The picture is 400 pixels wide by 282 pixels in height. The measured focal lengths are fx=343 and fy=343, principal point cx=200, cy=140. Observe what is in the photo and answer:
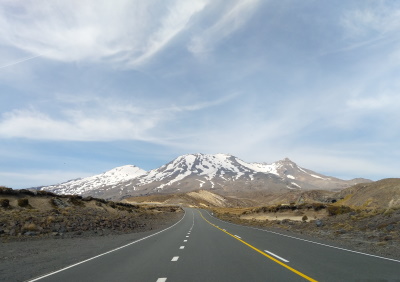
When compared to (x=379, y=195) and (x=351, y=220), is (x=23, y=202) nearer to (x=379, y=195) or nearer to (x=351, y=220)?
(x=351, y=220)

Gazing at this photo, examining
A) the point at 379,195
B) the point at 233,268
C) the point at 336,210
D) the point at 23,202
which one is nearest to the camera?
the point at 233,268

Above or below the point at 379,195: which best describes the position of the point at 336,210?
below

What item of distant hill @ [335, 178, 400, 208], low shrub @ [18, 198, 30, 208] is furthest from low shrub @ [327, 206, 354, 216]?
low shrub @ [18, 198, 30, 208]

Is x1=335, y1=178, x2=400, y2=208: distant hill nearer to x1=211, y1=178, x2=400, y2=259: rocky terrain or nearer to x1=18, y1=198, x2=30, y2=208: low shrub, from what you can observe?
x1=211, y1=178, x2=400, y2=259: rocky terrain

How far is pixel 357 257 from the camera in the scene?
45.1 feet

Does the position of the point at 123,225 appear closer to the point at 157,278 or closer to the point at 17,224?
the point at 17,224

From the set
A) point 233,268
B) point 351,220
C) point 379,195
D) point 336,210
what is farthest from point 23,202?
point 379,195

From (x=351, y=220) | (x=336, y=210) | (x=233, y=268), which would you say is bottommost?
(x=233, y=268)

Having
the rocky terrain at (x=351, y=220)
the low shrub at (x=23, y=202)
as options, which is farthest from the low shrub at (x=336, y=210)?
the low shrub at (x=23, y=202)

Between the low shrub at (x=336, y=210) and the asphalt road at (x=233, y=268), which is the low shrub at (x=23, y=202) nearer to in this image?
the asphalt road at (x=233, y=268)

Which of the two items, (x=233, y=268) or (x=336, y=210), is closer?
(x=233, y=268)

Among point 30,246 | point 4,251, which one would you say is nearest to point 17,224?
point 30,246

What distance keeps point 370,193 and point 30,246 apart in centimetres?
7744

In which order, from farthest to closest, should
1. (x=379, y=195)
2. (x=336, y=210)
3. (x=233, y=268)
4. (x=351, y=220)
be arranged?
1. (x=379, y=195)
2. (x=336, y=210)
3. (x=351, y=220)
4. (x=233, y=268)
